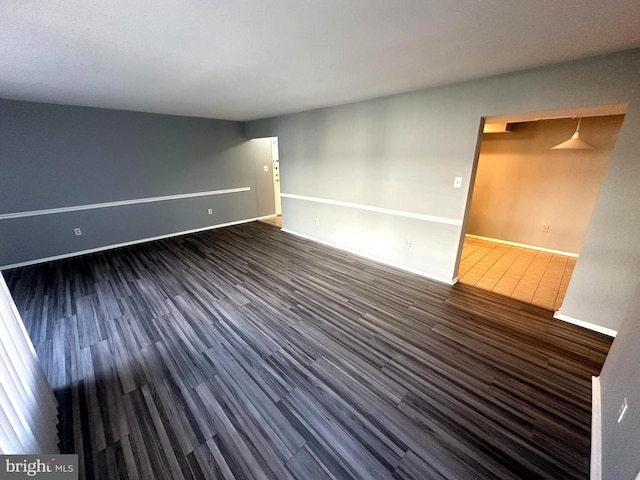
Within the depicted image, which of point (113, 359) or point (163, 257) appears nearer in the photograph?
point (113, 359)

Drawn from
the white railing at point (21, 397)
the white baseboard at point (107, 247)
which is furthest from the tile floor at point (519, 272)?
the white baseboard at point (107, 247)

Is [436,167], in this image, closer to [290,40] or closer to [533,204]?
[290,40]

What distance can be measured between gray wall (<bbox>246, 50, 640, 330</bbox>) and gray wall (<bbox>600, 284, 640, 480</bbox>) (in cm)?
88

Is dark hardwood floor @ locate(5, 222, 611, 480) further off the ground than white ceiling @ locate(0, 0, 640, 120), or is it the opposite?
white ceiling @ locate(0, 0, 640, 120)

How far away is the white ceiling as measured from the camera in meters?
1.37

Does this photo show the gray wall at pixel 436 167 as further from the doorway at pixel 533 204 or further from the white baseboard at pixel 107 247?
the white baseboard at pixel 107 247

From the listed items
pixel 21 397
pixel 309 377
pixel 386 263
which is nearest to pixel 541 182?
pixel 386 263

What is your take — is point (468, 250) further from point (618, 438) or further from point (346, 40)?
point (346, 40)

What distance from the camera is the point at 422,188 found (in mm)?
3422

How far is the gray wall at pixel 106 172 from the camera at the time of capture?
375 cm

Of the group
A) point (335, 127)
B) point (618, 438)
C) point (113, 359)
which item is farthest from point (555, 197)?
point (113, 359)

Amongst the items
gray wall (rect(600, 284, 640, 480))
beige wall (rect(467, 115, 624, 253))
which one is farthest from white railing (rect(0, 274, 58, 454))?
beige wall (rect(467, 115, 624, 253))

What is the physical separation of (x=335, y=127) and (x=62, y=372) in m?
4.50

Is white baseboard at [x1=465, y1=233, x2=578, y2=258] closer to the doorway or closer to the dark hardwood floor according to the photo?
the doorway
